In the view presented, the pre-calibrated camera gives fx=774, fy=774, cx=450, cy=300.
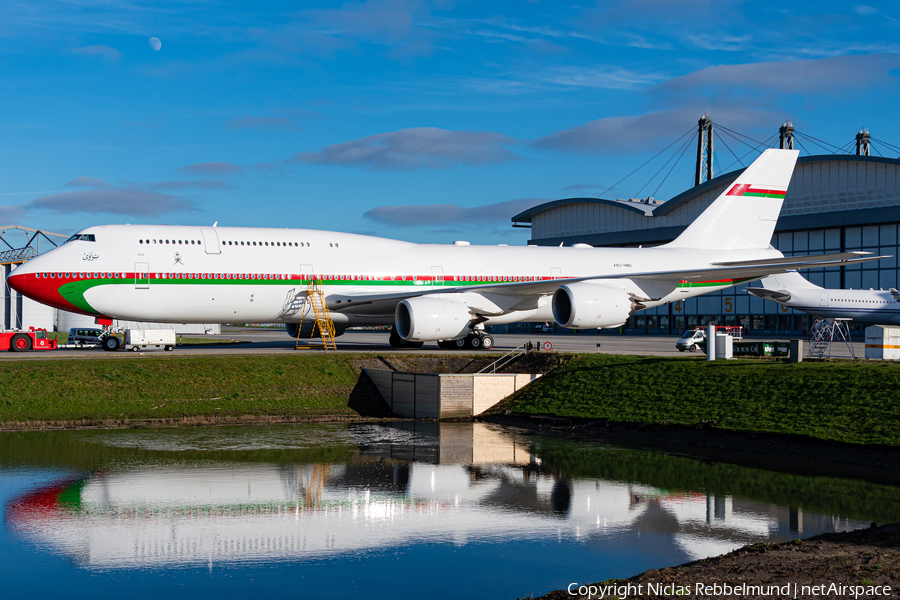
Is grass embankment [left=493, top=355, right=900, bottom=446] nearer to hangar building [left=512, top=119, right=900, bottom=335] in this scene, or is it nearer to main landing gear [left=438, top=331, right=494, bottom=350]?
main landing gear [left=438, top=331, right=494, bottom=350]

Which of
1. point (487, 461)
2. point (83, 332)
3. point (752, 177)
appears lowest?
point (487, 461)

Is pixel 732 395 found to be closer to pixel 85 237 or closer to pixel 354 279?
pixel 354 279

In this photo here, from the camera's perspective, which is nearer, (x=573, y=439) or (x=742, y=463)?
(x=742, y=463)

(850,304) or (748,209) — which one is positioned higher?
Answer: (748,209)

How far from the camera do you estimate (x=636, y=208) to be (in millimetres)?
73938

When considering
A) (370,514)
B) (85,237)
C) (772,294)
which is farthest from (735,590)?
(772,294)

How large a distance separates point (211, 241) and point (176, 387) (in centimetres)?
685

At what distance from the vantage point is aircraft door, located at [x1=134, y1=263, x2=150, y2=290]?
29.5 metres

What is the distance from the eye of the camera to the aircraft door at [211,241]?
30.5m

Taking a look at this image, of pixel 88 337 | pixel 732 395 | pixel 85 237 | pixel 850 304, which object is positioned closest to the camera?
pixel 732 395

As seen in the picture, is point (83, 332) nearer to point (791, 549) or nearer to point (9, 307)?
point (9, 307)

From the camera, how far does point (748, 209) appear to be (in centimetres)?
3953

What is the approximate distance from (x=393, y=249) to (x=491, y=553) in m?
23.4

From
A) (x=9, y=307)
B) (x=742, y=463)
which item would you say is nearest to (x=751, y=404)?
(x=742, y=463)
